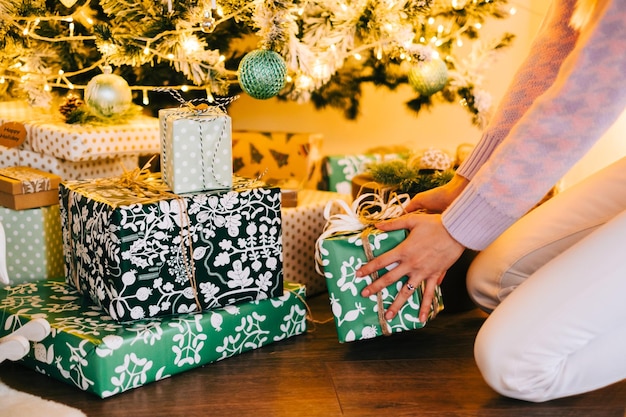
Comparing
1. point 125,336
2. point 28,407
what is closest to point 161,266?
point 125,336

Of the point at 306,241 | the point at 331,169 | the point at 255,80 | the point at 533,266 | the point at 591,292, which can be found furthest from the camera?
the point at 331,169

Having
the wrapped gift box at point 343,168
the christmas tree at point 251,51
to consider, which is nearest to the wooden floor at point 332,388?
the christmas tree at point 251,51

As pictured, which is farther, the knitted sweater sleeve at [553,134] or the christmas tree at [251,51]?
the christmas tree at [251,51]

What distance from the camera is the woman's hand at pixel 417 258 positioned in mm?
1271

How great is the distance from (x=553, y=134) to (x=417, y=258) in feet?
1.02

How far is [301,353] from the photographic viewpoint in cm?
142

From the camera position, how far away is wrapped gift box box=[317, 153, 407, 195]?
6.77ft

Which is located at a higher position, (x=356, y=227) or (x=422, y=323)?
(x=356, y=227)

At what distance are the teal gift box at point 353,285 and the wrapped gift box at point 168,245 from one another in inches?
5.4

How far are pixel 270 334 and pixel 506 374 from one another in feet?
1.57

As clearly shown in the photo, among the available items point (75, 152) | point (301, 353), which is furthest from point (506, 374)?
point (75, 152)

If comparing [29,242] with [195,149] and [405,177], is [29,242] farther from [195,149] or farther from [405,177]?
[405,177]

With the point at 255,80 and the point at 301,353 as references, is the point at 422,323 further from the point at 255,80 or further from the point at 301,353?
the point at 255,80

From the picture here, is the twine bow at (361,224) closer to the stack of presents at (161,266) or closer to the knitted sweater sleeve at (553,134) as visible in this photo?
the stack of presents at (161,266)
